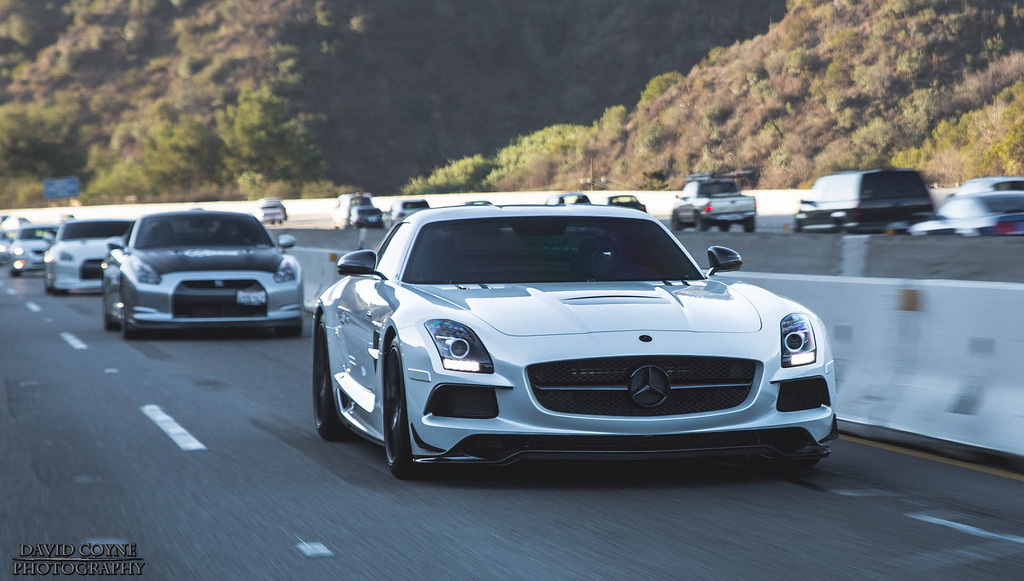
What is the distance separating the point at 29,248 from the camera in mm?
35969

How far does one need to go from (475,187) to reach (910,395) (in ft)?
305

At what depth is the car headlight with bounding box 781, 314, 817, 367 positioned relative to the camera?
6734 millimetres

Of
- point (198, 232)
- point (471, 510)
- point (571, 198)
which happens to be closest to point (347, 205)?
point (571, 198)

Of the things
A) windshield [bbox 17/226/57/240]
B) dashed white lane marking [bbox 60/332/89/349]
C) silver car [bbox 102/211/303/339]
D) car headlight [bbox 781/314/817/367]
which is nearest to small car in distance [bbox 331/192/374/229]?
windshield [bbox 17/226/57/240]

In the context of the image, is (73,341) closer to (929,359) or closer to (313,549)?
(929,359)

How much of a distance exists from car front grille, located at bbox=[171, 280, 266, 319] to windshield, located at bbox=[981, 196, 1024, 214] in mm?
13778

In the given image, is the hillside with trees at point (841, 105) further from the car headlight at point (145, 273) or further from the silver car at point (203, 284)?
the car headlight at point (145, 273)

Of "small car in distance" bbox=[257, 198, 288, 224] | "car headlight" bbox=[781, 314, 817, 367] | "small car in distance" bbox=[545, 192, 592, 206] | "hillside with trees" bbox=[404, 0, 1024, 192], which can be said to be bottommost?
"small car in distance" bbox=[257, 198, 288, 224]

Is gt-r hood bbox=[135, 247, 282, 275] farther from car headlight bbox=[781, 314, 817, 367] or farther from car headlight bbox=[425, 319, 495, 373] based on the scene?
car headlight bbox=[781, 314, 817, 367]

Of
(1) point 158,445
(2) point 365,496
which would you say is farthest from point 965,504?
(1) point 158,445

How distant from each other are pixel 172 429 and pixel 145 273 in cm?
721

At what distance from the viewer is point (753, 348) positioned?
6633 millimetres

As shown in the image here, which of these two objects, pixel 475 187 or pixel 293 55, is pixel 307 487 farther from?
pixel 293 55

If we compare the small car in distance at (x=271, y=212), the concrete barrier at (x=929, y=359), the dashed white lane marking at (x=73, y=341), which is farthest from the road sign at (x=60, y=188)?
the concrete barrier at (x=929, y=359)
